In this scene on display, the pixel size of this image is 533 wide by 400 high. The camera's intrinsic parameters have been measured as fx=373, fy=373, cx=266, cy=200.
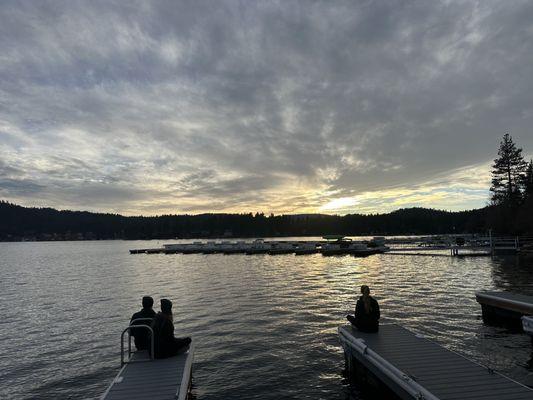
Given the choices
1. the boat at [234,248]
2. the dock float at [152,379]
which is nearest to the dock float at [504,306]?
the dock float at [152,379]

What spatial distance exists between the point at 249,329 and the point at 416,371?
1097 centimetres

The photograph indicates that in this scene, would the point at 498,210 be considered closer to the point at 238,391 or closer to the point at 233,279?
the point at 233,279

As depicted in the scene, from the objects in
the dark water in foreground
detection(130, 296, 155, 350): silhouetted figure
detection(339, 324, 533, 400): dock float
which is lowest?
the dark water in foreground

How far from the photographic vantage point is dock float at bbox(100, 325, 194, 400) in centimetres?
816

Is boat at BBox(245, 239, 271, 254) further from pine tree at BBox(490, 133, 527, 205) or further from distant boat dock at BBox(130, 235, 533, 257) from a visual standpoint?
pine tree at BBox(490, 133, 527, 205)

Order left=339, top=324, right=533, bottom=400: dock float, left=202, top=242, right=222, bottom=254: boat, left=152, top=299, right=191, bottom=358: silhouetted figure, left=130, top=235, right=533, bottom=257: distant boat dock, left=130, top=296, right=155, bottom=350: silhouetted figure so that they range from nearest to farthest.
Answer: left=339, top=324, right=533, bottom=400: dock float
left=152, top=299, right=191, bottom=358: silhouetted figure
left=130, top=296, right=155, bottom=350: silhouetted figure
left=130, top=235, right=533, bottom=257: distant boat dock
left=202, top=242, right=222, bottom=254: boat

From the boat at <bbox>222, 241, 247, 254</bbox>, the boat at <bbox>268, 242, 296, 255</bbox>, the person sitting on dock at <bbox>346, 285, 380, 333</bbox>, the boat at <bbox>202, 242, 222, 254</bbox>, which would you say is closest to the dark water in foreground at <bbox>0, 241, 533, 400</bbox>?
the person sitting on dock at <bbox>346, 285, 380, 333</bbox>

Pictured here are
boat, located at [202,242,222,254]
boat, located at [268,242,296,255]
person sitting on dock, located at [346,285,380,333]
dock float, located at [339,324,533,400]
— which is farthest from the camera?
boat, located at [202,242,222,254]

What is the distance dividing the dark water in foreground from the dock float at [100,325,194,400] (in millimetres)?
2009

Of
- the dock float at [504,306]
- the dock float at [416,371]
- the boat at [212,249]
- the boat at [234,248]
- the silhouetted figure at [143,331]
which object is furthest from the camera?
the boat at [212,249]

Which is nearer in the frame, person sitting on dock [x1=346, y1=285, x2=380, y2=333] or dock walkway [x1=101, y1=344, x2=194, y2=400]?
dock walkway [x1=101, y1=344, x2=194, y2=400]

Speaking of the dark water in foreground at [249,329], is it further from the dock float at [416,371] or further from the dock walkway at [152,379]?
the dock walkway at [152,379]

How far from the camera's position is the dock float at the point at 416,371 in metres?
7.79

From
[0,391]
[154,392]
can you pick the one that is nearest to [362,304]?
[154,392]
